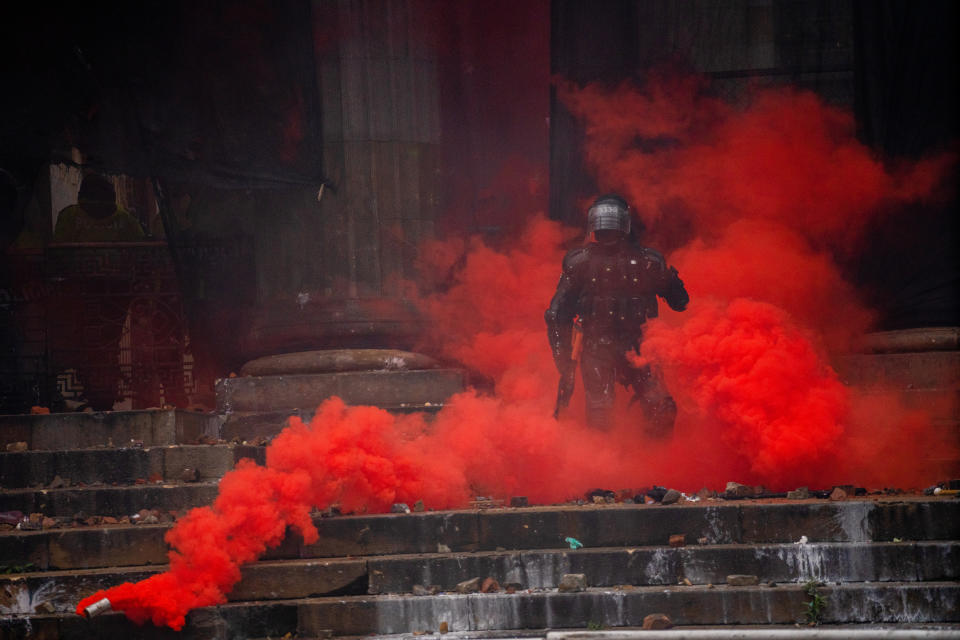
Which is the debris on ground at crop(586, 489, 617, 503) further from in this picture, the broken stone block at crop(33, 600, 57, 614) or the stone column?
the broken stone block at crop(33, 600, 57, 614)

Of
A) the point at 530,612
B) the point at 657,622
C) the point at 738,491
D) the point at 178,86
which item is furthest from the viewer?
the point at 178,86

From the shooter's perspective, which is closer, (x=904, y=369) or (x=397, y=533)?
(x=397, y=533)

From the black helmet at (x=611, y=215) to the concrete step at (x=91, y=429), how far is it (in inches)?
160

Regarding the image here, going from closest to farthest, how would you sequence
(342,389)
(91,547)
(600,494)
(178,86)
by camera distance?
(91,547), (600,494), (342,389), (178,86)

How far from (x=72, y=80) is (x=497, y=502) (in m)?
7.13

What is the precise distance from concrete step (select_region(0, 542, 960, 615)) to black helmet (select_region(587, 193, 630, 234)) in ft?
10.2

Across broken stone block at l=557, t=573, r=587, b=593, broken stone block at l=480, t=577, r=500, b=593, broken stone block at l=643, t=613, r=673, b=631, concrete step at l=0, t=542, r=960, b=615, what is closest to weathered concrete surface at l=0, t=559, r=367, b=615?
concrete step at l=0, t=542, r=960, b=615

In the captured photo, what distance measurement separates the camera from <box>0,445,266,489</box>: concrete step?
9.04 m

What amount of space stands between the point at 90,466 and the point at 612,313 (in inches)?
182

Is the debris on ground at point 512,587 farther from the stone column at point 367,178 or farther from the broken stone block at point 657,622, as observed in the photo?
the stone column at point 367,178

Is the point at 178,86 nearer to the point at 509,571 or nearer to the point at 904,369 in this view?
the point at 509,571

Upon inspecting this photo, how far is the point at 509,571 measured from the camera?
25.1ft

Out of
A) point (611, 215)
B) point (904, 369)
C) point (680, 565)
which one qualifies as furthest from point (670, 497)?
point (904, 369)

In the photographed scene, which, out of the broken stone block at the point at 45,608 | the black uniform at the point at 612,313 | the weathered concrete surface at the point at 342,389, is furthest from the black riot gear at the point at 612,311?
the broken stone block at the point at 45,608
